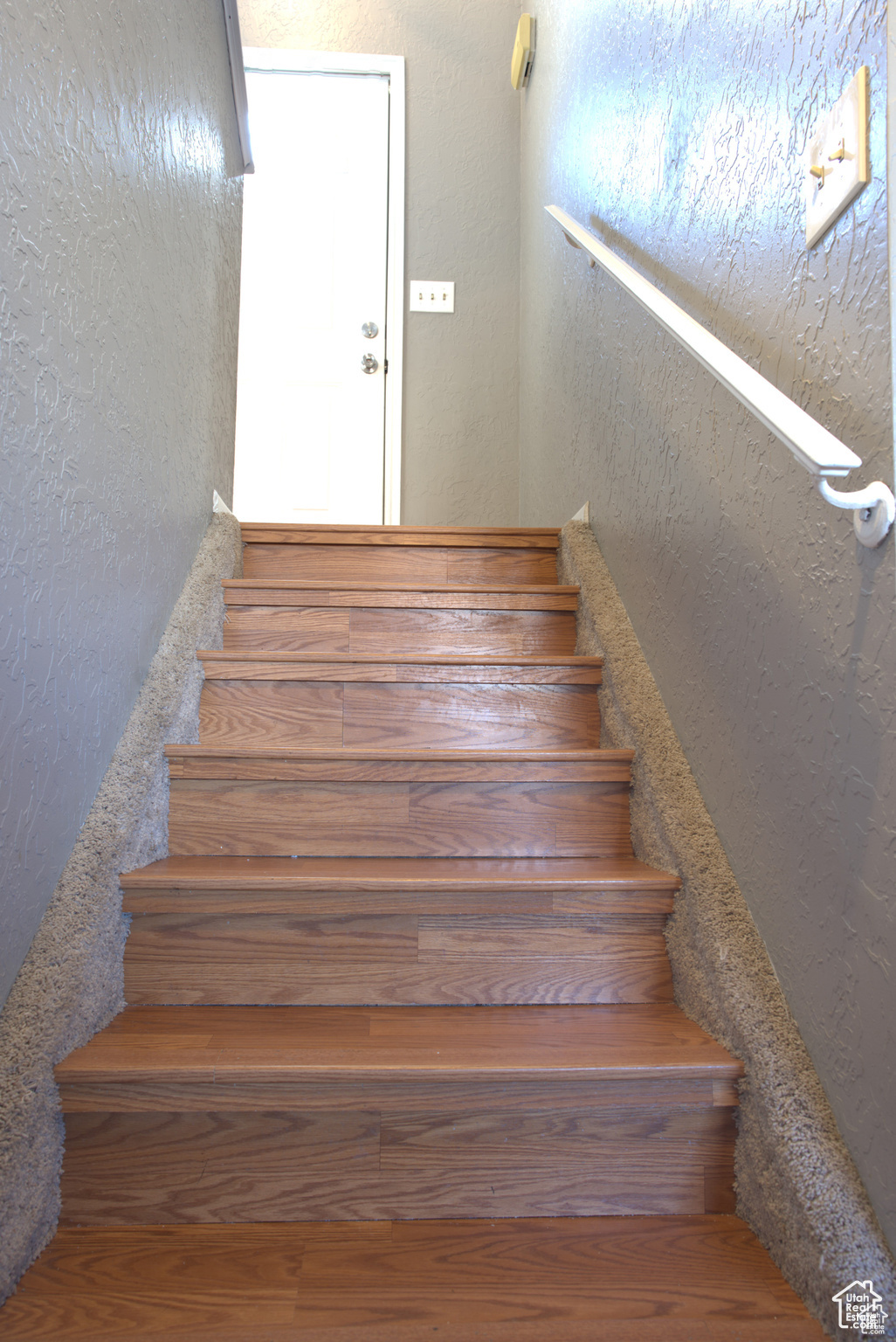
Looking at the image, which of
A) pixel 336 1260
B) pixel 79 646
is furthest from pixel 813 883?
pixel 79 646

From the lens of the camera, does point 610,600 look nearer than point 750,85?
No

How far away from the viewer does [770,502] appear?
1031 mm

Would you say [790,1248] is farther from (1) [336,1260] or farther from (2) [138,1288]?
(2) [138,1288]

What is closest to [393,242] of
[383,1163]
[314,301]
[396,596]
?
[314,301]

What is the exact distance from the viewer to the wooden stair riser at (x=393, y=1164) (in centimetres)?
96

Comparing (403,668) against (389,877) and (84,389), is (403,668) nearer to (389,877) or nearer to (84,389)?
(389,877)

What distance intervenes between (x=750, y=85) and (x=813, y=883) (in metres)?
1.02

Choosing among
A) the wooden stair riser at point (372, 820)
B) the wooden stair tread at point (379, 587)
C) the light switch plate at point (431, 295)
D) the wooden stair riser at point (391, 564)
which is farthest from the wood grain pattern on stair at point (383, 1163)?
the light switch plate at point (431, 295)

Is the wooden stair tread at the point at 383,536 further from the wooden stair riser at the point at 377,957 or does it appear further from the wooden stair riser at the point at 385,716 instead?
the wooden stair riser at the point at 377,957

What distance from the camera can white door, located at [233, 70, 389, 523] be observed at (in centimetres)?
323

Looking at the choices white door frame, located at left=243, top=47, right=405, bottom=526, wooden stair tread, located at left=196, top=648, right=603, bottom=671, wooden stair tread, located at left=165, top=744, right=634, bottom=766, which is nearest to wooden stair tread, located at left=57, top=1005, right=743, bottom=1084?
wooden stair tread, located at left=165, top=744, right=634, bottom=766

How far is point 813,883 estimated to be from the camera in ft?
3.01

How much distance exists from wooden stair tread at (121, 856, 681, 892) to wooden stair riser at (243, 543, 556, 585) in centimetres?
94

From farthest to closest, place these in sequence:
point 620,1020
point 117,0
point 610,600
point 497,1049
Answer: point 610,600
point 117,0
point 620,1020
point 497,1049
